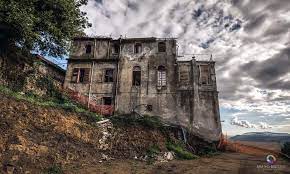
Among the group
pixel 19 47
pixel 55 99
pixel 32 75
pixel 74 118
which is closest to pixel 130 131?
pixel 74 118

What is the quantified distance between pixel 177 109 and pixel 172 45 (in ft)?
24.7

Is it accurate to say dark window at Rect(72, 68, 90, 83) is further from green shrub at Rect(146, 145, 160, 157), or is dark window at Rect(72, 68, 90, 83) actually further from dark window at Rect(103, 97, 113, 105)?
green shrub at Rect(146, 145, 160, 157)

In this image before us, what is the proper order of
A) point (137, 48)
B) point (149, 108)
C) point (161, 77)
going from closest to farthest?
point (149, 108)
point (161, 77)
point (137, 48)

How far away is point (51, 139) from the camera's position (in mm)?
12430

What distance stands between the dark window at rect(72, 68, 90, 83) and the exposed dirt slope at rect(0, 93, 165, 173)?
9.98m

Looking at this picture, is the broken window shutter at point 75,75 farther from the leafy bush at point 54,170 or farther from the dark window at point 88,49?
the leafy bush at point 54,170

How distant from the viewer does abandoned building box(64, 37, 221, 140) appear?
24203mm

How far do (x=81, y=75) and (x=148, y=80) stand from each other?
7569 mm

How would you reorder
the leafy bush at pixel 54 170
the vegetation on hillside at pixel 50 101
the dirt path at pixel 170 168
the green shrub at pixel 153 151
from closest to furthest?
the leafy bush at pixel 54 170 < the dirt path at pixel 170 168 < the vegetation on hillside at pixel 50 101 < the green shrub at pixel 153 151

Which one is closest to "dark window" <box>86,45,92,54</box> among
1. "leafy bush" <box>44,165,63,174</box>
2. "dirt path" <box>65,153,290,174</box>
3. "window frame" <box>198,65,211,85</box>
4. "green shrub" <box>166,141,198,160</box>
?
"window frame" <box>198,65,211,85</box>

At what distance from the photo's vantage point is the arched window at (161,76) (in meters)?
25.4

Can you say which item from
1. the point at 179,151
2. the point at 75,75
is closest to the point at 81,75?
the point at 75,75

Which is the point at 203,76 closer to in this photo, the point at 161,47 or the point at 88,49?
the point at 161,47

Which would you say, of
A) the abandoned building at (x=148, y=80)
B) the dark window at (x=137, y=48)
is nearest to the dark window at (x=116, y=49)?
the abandoned building at (x=148, y=80)
